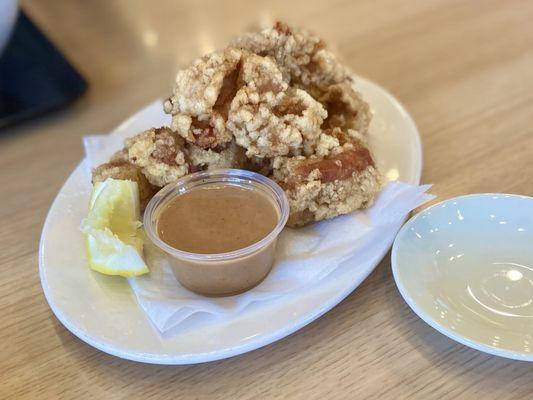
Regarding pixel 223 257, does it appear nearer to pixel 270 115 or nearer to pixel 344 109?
pixel 270 115

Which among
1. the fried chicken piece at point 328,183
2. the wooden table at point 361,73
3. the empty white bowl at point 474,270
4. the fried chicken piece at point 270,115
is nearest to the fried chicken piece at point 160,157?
the fried chicken piece at point 270,115

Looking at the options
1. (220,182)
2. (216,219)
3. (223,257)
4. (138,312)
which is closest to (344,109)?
(220,182)

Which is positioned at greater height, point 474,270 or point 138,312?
point 138,312

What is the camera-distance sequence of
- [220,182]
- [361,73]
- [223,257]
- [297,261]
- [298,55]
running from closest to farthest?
[223,257]
[297,261]
[220,182]
[298,55]
[361,73]

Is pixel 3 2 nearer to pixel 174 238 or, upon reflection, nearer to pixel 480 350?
pixel 174 238

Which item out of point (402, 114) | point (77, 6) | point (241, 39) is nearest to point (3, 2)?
point (241, 39)
